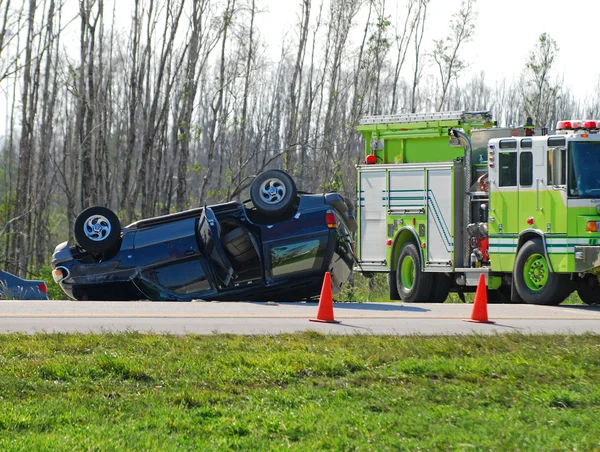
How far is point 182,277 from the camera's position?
15938mm

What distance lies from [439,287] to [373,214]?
1.88 metres

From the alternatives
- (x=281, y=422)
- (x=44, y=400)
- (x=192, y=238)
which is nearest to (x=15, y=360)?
(x=44, y=400)

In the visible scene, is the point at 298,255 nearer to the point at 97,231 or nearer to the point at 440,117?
the point at 97,231

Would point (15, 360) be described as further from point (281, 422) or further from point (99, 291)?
point (99, 291)

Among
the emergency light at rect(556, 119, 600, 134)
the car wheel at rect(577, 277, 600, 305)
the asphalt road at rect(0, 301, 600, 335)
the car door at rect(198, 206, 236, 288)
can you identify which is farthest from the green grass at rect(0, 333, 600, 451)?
the car wheel at rect(577, 277, 600, 305)

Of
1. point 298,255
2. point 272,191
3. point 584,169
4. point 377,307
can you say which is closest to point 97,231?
point 272,191

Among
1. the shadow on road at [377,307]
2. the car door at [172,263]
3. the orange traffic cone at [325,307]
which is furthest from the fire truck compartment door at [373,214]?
the orange traffic cone at [325,307]

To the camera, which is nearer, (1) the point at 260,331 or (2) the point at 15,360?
(2) the point at 15,360

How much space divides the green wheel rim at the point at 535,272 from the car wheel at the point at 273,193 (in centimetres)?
398

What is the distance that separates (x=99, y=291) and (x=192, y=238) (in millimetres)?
1713

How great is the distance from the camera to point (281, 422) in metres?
7.05

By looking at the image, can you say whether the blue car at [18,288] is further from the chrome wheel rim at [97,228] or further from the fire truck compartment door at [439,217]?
the fire truck compartment door at [439,217]

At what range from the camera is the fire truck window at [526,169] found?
1683 centimetres

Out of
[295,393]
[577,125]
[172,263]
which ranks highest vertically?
[577,125]
